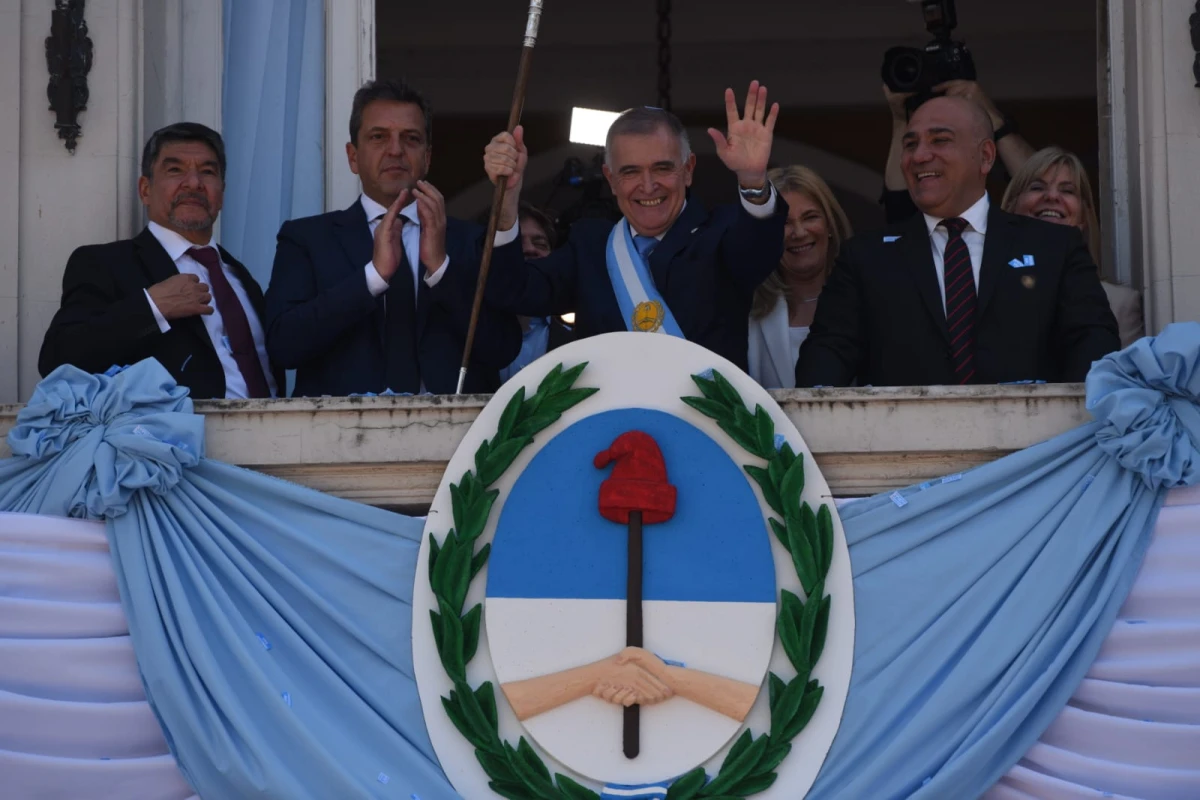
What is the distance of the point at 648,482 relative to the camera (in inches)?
174

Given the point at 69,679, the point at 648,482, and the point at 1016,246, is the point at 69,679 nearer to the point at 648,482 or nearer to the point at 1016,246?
the point at 648,482

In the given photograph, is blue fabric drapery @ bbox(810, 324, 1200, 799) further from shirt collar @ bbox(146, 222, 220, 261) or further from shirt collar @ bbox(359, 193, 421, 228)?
shirt collar @ bbox(146, 222, 220, 261)

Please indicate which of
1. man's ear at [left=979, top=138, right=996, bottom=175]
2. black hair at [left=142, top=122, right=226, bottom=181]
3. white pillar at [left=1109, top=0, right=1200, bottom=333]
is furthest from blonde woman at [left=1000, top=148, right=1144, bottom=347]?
black hair at [left=142, top=122, right=226, bottom=181]

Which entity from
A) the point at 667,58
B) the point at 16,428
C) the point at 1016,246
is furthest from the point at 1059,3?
the point at 16,428

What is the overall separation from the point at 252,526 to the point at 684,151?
1.52 metres

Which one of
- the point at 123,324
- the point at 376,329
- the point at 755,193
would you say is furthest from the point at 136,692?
the point at 755,193

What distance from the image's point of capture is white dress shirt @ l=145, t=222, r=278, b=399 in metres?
5.21

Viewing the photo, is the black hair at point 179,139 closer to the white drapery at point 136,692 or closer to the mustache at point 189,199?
the mustache at point 189,199

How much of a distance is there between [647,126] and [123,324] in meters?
1.44

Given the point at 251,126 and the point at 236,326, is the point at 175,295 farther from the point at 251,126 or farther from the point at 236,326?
the point at 251,126

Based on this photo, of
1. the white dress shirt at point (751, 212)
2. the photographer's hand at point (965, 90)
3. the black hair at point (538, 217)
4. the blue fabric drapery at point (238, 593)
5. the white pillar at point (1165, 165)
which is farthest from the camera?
the black hair at point (538, 217)

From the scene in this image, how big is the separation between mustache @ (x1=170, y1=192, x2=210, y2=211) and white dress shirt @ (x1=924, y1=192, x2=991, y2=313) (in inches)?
77.1

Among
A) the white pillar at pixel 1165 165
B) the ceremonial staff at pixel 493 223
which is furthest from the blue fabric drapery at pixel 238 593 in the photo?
the white pillar at pixel 1165 165

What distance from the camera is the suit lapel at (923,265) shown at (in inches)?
196
